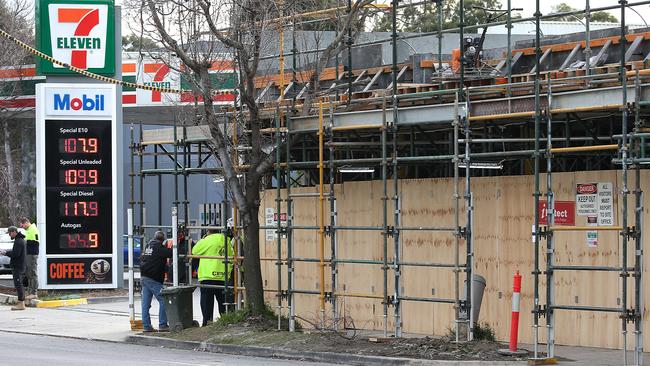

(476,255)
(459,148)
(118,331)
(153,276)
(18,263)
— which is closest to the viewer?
(476,255)

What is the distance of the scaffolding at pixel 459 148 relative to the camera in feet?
53.3

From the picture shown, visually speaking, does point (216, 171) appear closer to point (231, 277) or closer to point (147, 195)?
point (231, 277)

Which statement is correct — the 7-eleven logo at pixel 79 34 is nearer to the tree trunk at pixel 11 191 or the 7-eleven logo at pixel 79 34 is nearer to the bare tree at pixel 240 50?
the bare tree at pixel 240 50

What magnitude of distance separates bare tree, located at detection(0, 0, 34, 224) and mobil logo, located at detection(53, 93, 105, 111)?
14022 millimetres

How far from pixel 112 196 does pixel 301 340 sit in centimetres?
1221

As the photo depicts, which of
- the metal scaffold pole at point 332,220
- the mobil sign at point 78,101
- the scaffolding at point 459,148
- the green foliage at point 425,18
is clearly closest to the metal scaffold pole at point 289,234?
the scaffolding at point 459,148

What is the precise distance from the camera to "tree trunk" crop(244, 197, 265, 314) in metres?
21.1

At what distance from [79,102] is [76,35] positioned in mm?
1744

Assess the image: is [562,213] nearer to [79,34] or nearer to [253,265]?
[253,265]

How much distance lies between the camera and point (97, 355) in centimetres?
1925

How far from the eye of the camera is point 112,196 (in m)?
30.4

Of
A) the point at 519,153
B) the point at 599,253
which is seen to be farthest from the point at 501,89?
the point at 599,253

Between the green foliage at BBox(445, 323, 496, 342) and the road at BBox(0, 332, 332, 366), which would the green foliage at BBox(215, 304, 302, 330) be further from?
the green foliage at BBox(445, 323, 496, 342)

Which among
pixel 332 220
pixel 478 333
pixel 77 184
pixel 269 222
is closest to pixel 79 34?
pixel 77 184
